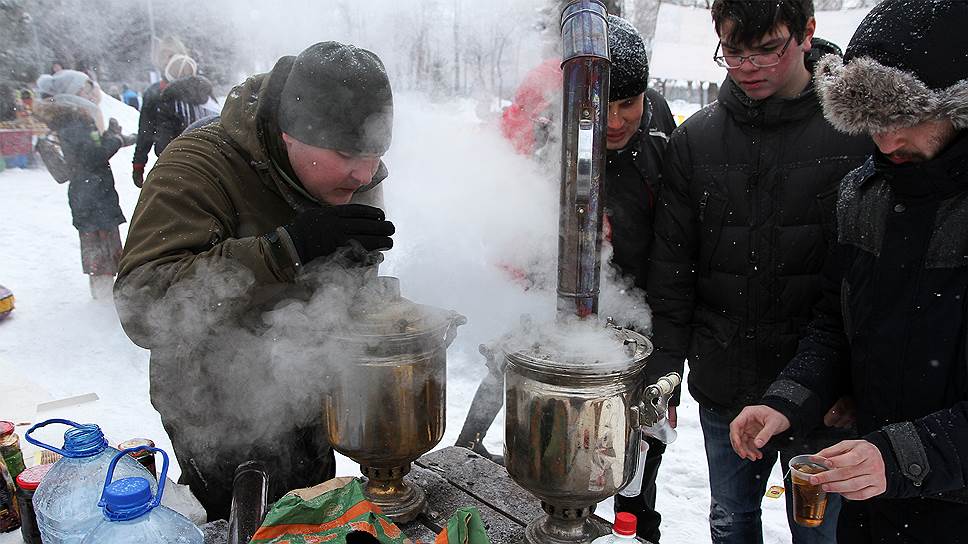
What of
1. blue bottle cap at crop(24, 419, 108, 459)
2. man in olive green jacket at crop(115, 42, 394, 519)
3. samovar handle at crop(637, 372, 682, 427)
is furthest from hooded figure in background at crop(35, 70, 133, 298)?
samovar handle at crop(637, 372, 682, 427)

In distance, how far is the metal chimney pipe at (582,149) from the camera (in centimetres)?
146

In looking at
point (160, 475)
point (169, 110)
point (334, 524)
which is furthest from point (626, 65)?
point (169, 110)

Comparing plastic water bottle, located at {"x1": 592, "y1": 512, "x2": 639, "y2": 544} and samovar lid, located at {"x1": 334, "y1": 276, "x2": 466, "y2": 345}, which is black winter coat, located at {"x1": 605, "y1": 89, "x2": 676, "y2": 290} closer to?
samovar lid, located at {"x1": 334, "y1": 276, "x2": 466, "y2": 345}

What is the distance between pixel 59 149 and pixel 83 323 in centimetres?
188

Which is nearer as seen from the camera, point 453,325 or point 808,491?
point 808,491

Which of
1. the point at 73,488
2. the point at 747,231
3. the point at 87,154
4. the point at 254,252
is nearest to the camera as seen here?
the point at 73,488

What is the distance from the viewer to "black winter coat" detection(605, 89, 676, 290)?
8.32 ft

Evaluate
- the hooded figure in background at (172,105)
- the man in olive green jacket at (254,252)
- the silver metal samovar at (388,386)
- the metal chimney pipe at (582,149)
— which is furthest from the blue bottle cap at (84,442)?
the hooded figure in background at (172,105)

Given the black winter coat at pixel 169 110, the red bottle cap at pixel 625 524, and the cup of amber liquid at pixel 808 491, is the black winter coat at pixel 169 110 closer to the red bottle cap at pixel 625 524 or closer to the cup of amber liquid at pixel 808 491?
the red bottle cap at pixel 625 524

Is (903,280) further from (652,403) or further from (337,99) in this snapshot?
(337,99)

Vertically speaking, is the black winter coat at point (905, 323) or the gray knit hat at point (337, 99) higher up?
the gray knit hat at point (337, 99)

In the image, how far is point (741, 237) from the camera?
223 cm

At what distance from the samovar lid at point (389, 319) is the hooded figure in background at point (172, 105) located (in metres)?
4.27

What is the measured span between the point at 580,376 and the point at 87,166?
6.92 metres
